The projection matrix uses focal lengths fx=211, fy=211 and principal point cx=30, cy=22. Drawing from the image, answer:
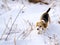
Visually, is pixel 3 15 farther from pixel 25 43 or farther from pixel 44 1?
pixel 25 43

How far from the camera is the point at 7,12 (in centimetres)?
709

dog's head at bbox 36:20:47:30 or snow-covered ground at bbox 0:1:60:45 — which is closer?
snow-covered ground at bbox 0:1:60:45

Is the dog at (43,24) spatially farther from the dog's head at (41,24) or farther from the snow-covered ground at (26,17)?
the snow-covered ground at (26,17)

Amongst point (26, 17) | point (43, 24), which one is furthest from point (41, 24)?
point (26, 17)

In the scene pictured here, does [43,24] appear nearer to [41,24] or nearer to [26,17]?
[41,24]

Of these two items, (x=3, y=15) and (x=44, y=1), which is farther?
(x=44, y=1)

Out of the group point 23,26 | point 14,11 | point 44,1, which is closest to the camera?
point 23,26

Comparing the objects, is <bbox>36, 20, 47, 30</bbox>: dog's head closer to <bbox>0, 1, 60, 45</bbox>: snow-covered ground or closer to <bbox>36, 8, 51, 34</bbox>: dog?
<bbox>36, 8, 51, 34</bbox>: dog

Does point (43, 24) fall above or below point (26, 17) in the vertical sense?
above

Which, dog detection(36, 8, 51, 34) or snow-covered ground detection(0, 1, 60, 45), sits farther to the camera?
dog detection(36, 8, 51, 34)

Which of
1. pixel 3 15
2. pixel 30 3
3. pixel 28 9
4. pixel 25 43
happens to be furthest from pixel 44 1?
pixel 25 43

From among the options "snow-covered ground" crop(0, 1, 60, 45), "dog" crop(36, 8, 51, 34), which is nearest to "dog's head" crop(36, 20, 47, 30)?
"dog" crop(36, 8, 51, 34)

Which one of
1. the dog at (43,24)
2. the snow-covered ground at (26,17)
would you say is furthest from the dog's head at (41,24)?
the snow-covered ground at (26,17)

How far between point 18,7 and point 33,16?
1.14 m
